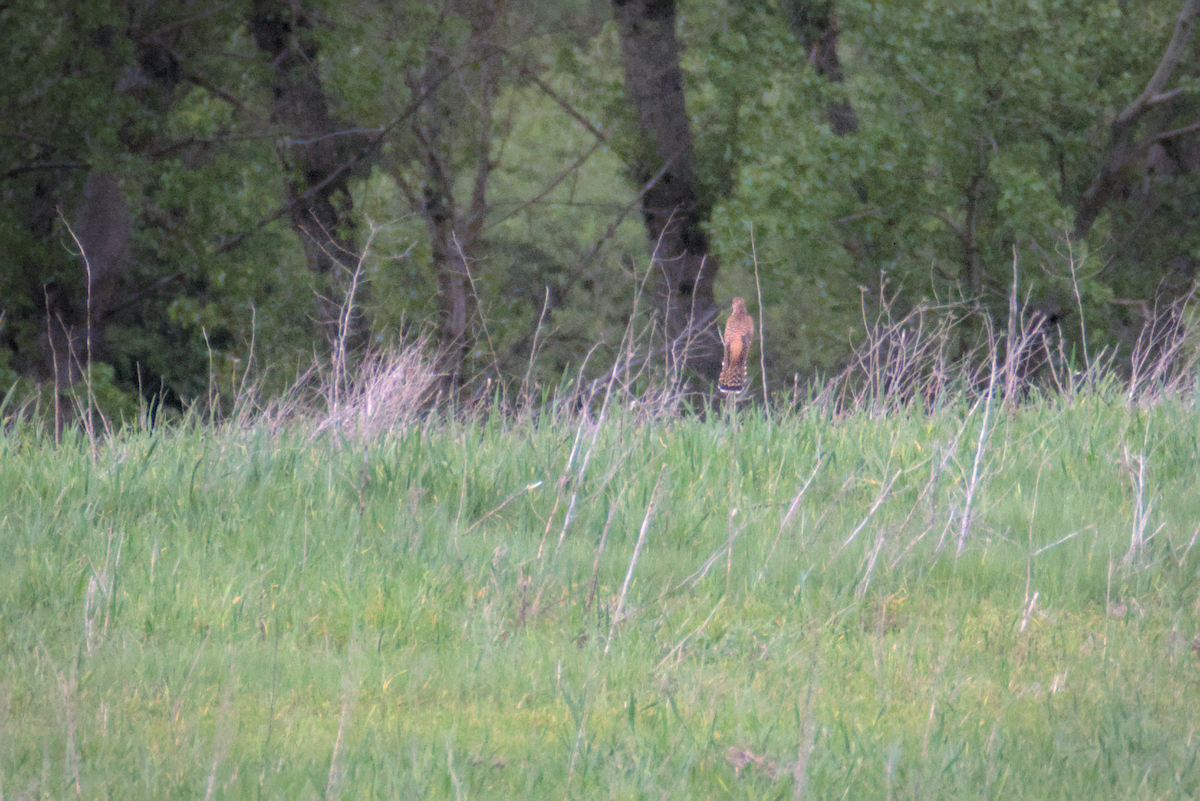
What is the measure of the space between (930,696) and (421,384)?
11.6 feet

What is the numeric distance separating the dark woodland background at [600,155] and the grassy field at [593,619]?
28.2ft

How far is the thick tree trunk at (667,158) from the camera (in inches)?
588

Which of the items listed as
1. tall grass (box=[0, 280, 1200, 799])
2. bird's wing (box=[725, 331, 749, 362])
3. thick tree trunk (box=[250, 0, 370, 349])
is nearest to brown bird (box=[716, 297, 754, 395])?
bird's wing (box=[725, 331, 749, 362])

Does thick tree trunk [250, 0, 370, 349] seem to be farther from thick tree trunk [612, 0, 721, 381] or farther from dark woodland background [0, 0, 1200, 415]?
thick tree trunk [612, 0, 721, 381]

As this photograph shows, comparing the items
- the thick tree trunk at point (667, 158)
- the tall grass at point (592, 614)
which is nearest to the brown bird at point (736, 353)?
the tall grass at point (592, 614)

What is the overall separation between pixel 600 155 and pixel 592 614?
14.8 metres

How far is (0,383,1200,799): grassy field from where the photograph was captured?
8.87 ft

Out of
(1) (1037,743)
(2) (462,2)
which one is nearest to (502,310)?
(2) (462,2)

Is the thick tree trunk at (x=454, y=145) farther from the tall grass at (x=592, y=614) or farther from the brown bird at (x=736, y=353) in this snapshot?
the tall grass at (x=592, y=614)

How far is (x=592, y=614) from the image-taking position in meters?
3.62

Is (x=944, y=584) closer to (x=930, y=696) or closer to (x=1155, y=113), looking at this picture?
(x=930, y=696)

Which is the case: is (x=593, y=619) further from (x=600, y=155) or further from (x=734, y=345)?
(x=600, y=155)

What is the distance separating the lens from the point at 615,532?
4.36m

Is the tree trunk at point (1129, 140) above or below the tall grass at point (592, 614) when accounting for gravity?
above
